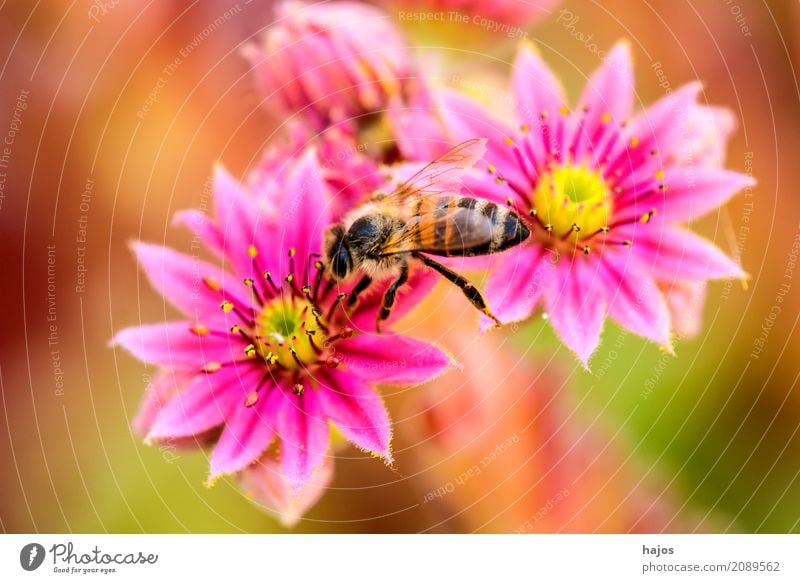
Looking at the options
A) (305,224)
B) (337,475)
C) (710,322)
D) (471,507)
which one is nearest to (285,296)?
(305,224)

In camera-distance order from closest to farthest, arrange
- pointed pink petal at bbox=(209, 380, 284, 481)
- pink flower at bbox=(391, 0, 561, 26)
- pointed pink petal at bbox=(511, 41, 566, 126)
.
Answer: pointed pink petal at bbox=(209, 380, 284, 481)
pointed pink petal at bbox=(511, 41, 566, 126)
pink flower at bbox=(391, 0, 561, 26)

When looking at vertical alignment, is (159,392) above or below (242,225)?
below

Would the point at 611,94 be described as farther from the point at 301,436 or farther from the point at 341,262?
the point at 301,436

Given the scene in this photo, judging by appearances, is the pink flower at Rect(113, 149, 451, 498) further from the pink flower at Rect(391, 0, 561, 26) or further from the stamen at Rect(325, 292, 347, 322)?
the pink flower at Rect(391, 0, 561, 26)
